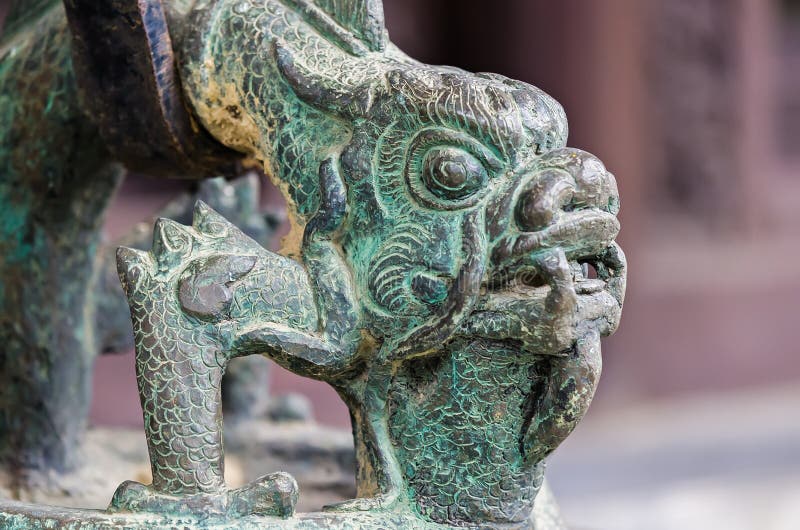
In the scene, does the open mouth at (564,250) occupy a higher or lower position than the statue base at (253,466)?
higher

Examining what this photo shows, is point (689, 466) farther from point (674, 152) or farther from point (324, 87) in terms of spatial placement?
point (324, 87)

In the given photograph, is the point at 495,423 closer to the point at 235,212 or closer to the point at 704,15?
the point at 235,212

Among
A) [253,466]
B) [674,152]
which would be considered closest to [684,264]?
[674,152]

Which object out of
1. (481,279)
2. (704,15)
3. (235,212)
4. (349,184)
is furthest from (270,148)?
(704,15)

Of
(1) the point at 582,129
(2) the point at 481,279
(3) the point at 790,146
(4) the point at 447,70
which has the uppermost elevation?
(3) the point at 790,146

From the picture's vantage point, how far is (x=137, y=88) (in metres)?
0.85

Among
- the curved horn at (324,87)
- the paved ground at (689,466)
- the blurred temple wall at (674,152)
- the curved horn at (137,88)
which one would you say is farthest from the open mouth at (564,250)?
the paved ground at (689,466)

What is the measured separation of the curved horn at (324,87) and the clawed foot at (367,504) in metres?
0.23

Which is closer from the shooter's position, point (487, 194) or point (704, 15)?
point (487, 194)

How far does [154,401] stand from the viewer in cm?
73

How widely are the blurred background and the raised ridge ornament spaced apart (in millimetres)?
1747

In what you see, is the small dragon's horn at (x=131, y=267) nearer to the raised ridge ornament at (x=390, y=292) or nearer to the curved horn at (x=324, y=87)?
the raised ridge ornament at (x=390, y=292)

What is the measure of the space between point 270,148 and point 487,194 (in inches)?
6.2

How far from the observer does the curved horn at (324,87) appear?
0.76 meters
